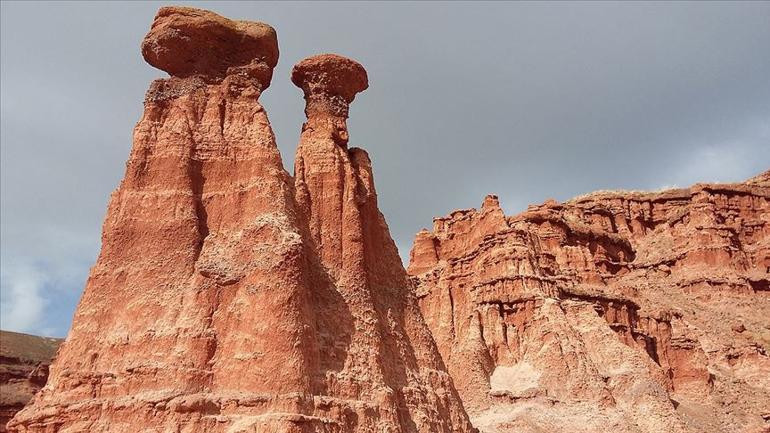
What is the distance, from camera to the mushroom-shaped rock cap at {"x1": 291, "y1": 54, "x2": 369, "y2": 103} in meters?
28.0

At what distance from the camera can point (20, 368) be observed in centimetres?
6850

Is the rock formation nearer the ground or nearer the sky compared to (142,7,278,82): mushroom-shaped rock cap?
nearer the ground

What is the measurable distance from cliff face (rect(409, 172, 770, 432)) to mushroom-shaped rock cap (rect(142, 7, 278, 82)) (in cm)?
2600

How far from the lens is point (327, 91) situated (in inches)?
1105

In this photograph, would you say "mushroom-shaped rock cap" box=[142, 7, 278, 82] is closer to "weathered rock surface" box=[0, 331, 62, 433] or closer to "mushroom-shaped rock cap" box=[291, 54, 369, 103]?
"mushroom-shaped rock cap" box=[291, 54, 369, 103]

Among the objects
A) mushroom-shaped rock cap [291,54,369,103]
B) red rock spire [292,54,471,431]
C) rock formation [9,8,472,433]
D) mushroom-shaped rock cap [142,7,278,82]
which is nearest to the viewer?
rock formation [9,8,472,433]

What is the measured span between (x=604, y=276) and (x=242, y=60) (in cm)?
5275

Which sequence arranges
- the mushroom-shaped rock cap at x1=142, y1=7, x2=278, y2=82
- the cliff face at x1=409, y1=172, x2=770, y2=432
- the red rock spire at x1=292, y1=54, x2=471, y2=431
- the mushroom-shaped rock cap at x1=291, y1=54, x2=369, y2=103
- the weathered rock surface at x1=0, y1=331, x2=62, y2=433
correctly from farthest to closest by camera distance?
1. the weathered rock surface at x1=0, y1=331, x2=62, y2=433
2. the cliff face at x1=409, y1=172, x2=770, y2=432
3. the mushroom-shaped rock cap at x1=291, y1=54, x2=369, y2=103
4. the mushroom-shaped rock cap at x1=142, y1=7, x2=278, y2=82
5. the red rock spire at x1=292, y1=54, x2=471, y2=431

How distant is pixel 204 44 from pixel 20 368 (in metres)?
54.6

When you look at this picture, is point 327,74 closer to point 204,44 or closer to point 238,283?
point 204,44

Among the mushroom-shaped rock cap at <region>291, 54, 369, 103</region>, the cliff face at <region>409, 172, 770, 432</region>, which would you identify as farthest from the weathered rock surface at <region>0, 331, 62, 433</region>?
the mushroom-shaped rock cap at <region>291, 54, 369, 103</region>

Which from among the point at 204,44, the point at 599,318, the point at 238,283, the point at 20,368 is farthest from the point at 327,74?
the point at 20,368

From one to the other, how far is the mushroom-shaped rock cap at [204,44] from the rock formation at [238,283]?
2.0 inches

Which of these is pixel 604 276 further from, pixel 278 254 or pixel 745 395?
pixel 278 254
